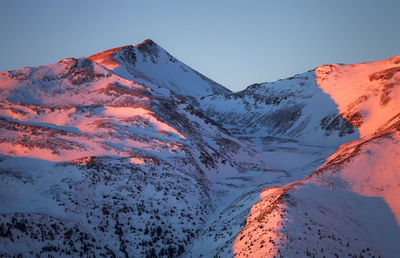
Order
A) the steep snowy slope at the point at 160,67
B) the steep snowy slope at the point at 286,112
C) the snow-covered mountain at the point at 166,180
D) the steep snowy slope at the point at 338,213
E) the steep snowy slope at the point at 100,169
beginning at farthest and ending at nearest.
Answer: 1. the steep snowy slope at the point at 160,67
2. the steep snowy slope at the point at 286,112
3. the steep snowy slope at the point at 100,169
4. the snow-covered mountain at the point at 166,180
5. the steep snowy slope at the point at 338,213

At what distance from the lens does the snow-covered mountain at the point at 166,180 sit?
Answer: 18.0 meters

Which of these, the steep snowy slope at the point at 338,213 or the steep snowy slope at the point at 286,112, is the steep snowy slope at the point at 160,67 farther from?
the steep snowy slope at the point at 338,213

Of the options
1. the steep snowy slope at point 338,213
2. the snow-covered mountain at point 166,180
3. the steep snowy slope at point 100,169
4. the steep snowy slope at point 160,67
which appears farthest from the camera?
the steep snowy slope at point 160,67

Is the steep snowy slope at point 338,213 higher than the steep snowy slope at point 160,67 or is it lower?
lower

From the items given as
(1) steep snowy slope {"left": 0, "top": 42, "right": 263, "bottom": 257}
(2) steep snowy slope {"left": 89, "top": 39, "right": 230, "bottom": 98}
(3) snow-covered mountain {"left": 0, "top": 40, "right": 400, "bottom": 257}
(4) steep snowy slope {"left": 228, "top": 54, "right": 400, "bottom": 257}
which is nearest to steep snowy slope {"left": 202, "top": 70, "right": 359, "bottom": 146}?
(3) snow-covered mountain {"left": 0, "top": 40, "right": 400, "bottom": 257}

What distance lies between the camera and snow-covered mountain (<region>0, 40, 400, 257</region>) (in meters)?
18.0

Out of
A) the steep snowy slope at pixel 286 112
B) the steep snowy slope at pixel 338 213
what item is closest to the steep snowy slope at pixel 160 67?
the steep snowy slope at pixel 286 112

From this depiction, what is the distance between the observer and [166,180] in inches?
1147

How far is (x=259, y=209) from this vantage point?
72.8 feet

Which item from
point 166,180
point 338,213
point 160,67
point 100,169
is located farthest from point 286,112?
point 160,67

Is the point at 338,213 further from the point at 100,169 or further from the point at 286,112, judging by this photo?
the point at 286,112

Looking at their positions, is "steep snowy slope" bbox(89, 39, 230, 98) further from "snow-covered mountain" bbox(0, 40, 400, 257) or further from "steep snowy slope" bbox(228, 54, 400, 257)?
"steep snowy slope" bbox(228, 54, 400, 257)

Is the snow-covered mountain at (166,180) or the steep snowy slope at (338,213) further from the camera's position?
the snow-covered mountain at (166,180)

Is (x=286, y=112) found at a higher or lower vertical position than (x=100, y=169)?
higher
